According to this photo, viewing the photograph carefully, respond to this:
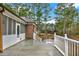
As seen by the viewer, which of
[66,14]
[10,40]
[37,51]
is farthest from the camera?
[10,40]

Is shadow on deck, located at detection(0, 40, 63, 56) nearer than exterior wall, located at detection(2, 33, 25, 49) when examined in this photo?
Yes

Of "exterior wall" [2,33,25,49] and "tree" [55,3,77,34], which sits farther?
"exterior wall" [2,33,25,49]

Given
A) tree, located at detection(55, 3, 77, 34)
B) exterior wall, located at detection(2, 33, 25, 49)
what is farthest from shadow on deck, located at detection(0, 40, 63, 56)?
tree, located at detection(55, 3, 77, 34)

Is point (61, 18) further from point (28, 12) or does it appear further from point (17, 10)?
point (17, 10)

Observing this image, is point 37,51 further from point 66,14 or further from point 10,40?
point 10,40

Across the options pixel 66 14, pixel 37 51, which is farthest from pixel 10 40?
pixel 66 14

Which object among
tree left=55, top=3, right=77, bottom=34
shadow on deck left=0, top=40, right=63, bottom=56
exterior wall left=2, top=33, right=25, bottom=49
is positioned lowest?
shadow on deck left=0, top=40, right=63, bottom=56

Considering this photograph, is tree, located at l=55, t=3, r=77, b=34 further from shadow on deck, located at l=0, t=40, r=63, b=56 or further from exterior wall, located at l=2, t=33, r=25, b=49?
exterior wall, located at l=2, t=33, r=25, b=49

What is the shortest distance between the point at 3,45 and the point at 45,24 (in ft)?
4.80

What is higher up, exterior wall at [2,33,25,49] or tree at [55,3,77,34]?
tree at [55,3,77,34]

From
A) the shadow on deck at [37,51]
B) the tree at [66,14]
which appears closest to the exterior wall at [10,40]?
the shadow on deck at [37,51]

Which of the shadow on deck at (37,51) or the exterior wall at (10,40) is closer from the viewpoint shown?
the shadow on deck at (37,51)

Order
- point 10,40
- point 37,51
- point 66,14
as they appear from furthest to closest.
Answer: point 10,40 < point 37,51 < point 66,14

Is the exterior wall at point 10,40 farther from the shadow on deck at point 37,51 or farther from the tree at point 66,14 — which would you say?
the tree at point 66,14
